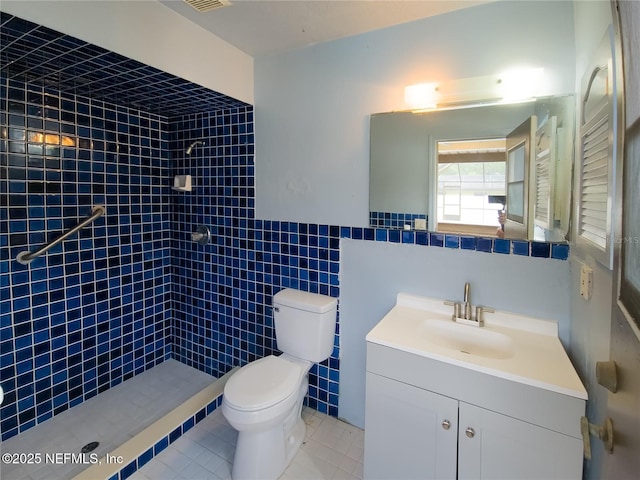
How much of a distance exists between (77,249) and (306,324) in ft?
5.03

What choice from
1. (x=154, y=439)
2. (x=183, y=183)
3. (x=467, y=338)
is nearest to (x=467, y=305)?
(x=467, y=338)

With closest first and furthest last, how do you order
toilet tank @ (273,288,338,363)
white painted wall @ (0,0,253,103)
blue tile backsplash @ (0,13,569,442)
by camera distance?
white painted wall @ (0,0,253,103)
blue tile backsplash @ (0,13,569,442)
toilet tank @ (273,288,338,363)

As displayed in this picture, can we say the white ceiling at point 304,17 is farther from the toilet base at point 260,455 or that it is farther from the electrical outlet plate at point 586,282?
the toilet base at point 260,455

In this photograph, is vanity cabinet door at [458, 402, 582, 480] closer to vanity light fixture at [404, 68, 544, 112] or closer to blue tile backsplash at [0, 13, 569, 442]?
blue tile backsplash at [0, 13, 569, 442]

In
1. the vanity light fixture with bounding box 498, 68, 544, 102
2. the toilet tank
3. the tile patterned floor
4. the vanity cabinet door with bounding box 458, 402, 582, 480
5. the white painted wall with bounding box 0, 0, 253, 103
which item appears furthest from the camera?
the toilet tank

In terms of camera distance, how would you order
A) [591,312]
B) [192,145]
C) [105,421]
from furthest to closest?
[192,145]
[105,421]
[591,312]

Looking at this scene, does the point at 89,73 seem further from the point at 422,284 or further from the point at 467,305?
the point at 467,305

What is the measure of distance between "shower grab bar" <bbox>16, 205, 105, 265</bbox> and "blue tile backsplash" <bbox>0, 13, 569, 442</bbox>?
4cm

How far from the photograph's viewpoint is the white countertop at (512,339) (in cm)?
114

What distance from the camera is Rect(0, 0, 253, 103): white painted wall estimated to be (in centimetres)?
127

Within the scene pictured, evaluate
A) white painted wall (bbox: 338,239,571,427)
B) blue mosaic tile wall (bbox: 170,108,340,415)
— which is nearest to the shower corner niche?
blue mosaic tile wall (bbox: 170,108,340,415)

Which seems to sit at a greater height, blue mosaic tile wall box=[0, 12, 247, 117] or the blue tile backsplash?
blue mosaic tile wall box=[0, 12, 247, 117]

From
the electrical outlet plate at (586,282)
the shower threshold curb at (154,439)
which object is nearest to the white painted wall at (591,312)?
the electrical outlet plate at (586,282)

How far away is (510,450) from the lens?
117 centimetres
